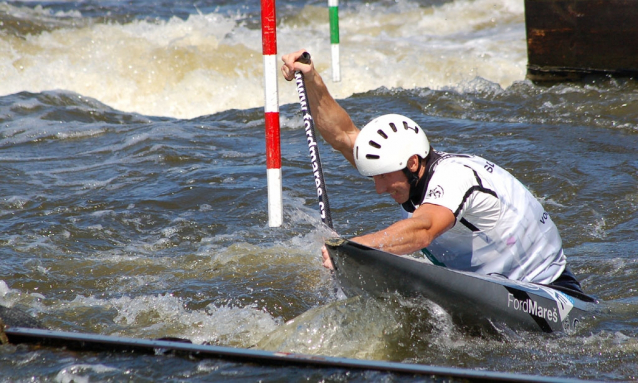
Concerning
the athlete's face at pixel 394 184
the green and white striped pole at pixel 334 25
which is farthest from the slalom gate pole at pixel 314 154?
the green and white striped pole at pixel 334 25

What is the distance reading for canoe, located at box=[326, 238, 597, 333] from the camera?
3.40 m

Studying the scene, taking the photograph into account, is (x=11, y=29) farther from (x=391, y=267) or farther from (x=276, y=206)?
(x=391, y=267)

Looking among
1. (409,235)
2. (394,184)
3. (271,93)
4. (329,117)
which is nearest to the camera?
(409,235)

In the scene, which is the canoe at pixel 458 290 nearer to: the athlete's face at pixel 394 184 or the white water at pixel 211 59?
the athlete's face at pixel 394 184

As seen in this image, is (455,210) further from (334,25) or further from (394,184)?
(334,25)

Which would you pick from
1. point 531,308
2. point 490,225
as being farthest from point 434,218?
point 531,308

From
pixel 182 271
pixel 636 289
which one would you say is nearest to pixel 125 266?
pixel 182 271

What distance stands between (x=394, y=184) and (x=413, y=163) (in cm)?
15

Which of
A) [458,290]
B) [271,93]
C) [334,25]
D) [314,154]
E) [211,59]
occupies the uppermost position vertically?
[334,25]

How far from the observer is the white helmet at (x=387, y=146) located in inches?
144

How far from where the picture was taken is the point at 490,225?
3.83 m

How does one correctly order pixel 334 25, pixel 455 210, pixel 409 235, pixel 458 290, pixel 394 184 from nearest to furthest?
1. pixel 409 235
2. pixel 455 210
3. pixel 458 290
4. pixel 394 184
5. pixel 334 25

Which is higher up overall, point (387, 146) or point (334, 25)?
point (334, 25)

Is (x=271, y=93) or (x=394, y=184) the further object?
(x=271, y=93)
